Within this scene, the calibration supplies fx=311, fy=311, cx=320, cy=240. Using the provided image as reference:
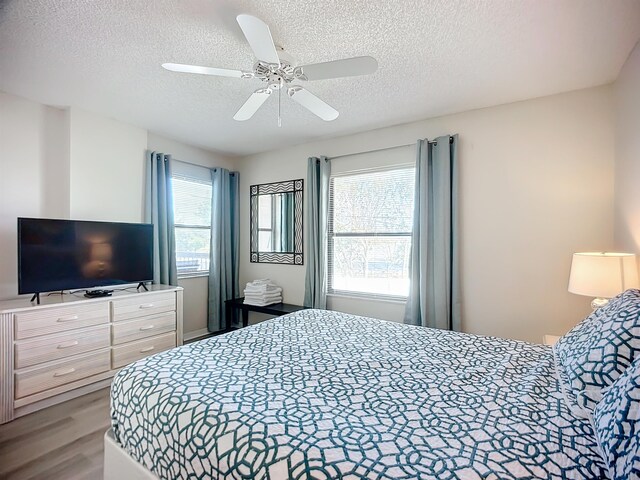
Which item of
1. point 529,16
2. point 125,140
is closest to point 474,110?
point 529,16

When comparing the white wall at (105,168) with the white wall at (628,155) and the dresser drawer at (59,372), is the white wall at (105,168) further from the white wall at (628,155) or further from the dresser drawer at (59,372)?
the white wall at (628,155)

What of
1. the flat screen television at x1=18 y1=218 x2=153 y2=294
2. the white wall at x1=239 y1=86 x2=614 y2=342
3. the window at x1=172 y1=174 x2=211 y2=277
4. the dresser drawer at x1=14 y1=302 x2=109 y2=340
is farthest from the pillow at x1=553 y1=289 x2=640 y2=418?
the window at x1=172 y1=174 x2=211 y2=277

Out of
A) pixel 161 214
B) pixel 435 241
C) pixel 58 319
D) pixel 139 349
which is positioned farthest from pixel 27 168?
pixel 435 241

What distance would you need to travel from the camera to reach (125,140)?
3244 mm

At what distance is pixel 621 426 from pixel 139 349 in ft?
10.9

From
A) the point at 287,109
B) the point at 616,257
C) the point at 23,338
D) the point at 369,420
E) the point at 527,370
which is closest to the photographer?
the point at 369,420

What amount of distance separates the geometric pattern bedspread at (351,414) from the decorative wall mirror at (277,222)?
2.31 meters

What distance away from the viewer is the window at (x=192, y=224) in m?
3.89

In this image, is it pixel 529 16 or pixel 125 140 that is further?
pixel 125 140

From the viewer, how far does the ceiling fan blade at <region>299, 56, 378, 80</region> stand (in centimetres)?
161

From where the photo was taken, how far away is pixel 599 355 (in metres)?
1.14

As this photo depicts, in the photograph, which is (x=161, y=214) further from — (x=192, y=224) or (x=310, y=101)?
(x=310, y=101)

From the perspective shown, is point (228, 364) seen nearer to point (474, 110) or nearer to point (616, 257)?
point (616, 257)

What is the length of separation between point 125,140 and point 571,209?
4.18m
